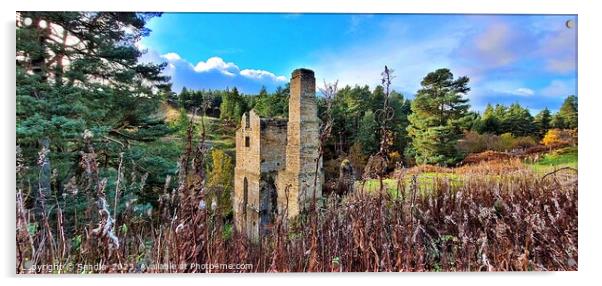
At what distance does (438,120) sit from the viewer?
4531mm

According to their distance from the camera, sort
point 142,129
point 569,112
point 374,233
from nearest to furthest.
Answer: point 374,233, point 142,129, point 569,112

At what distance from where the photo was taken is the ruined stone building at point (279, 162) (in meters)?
4.39

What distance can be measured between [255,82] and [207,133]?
67 centimetres

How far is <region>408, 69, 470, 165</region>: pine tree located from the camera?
14.6ft

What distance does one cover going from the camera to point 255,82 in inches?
171

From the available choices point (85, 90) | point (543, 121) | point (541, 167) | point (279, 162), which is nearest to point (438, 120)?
point (543, 121)

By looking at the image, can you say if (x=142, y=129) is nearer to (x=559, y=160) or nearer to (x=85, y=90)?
(x=85, y=90)

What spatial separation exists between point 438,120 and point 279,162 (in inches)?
64.9

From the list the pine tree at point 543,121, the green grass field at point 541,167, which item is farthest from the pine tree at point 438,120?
the pine tree at point 543,121

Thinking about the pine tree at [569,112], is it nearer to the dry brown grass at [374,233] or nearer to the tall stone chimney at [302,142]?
the dry brown grass at [374,233]

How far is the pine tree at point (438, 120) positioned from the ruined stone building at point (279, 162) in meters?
1.00
